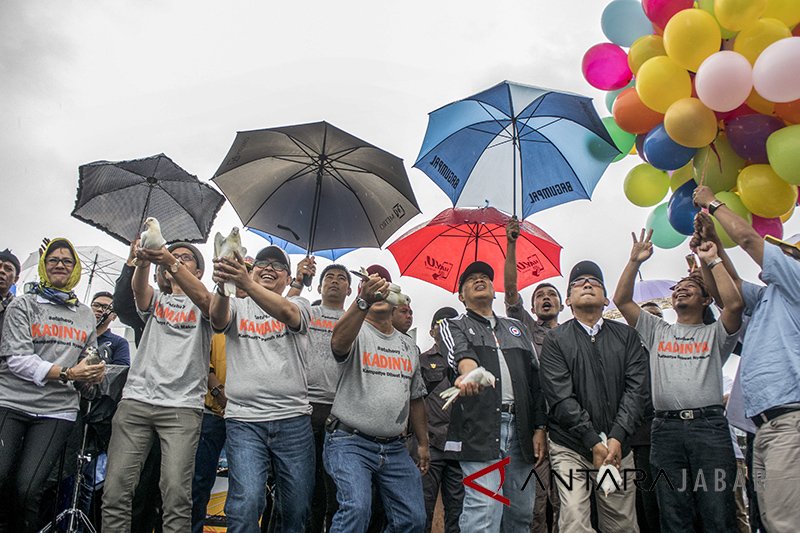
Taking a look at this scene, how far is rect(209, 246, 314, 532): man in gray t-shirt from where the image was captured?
12.0 ft

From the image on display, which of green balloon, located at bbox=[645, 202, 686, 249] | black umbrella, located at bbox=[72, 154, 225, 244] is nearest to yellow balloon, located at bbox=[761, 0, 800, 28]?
green balloon, located at bbox=[645, 202, 686, 249]

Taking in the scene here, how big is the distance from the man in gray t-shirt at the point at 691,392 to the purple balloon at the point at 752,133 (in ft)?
2.29

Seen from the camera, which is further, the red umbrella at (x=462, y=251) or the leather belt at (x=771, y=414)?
the red umbrella at (x=462, y=251)

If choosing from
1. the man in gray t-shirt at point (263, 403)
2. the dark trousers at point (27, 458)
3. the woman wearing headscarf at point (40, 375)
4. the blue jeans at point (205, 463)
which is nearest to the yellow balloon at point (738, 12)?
the man in gray t-shirt at point (263, 403)

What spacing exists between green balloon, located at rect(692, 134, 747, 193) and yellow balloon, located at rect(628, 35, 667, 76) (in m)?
0.82

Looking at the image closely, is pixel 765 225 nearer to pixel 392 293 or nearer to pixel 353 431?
pixel 392 293

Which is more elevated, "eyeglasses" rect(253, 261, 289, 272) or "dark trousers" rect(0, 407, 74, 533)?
"eyeglasses" rect(253, 261, 289, 272)

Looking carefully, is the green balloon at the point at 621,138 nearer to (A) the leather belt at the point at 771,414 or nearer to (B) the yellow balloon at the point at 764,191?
(B) the yellow balloon at the point at 764,191

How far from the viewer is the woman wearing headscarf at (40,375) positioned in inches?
162

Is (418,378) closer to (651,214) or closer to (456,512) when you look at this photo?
(456,512)

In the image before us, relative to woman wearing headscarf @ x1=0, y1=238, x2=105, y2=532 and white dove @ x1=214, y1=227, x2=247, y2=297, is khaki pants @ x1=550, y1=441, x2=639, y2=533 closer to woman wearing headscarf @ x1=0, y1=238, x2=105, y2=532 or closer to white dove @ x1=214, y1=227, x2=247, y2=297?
white dove @ x1=214, y1=227, x2=247, y2=297

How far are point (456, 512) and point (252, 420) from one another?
75.6 inches

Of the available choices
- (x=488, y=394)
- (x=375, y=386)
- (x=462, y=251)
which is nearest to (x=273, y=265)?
(x=375, y=386)

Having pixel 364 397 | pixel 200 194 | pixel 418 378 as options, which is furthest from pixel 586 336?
pixel 200 194
